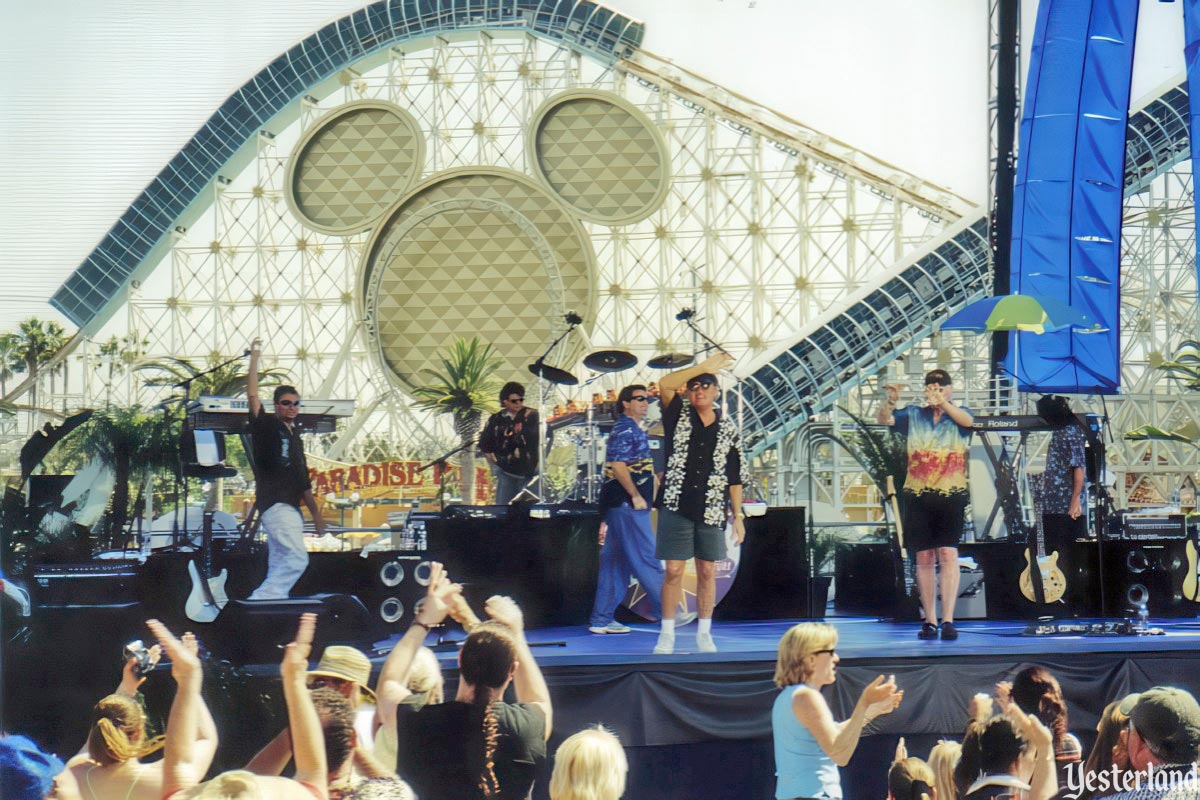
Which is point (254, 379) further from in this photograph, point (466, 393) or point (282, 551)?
point (466, 393)

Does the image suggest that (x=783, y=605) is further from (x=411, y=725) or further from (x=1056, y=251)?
(x=411, y=725)

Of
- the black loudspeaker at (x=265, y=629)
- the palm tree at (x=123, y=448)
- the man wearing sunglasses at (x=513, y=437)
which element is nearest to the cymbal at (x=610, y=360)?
the man wearing sunglasses at (x=513, y=437)

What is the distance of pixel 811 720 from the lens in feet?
13.9

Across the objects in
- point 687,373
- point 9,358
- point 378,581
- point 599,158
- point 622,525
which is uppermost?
point 599,158

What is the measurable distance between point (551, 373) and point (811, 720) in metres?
4.01

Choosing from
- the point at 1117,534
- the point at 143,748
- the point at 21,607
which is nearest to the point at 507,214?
the point at 1117,534

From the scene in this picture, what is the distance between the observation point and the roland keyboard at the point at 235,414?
22.3 ft

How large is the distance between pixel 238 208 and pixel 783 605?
13.8 metres

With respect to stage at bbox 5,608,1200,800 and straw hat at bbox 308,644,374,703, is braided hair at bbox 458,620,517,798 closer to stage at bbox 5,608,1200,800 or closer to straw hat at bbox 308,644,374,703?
straw hat at bbox 308,644,374,703

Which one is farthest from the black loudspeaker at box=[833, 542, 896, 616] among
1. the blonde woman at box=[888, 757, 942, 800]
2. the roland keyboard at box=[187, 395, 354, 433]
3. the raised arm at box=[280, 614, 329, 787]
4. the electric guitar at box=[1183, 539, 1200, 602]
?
the raised arm at box=[280, 614, 329, 787]

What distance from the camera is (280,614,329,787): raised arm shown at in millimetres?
3752

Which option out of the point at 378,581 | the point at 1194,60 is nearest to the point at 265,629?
the point at 378,581

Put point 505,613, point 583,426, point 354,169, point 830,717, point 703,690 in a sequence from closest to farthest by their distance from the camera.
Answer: point 505,613 < point 830,717 < point 703,690 < point 583,426 < point 354,169

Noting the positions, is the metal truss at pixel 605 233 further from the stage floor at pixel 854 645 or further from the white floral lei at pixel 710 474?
the white floral lei at pixel 710 474
